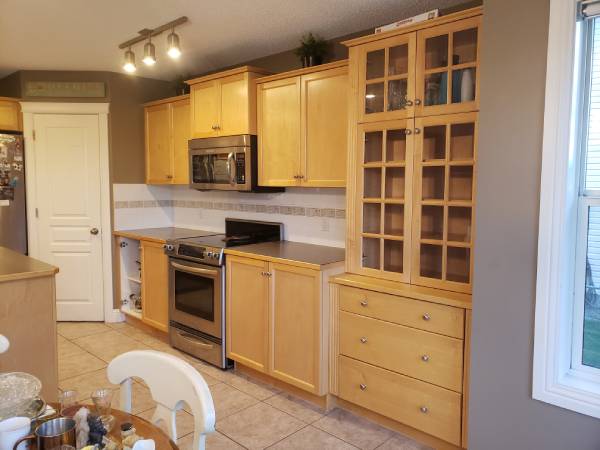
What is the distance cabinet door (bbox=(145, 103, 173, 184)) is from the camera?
176 inches

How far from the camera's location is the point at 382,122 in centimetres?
267

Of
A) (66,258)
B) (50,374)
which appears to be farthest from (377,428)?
(66,258)

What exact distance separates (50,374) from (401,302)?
1.99 m

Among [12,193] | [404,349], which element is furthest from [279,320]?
[12,193]

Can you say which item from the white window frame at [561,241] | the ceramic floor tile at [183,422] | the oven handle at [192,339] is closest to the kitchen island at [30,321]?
the ceramic floor tile at [183,422]

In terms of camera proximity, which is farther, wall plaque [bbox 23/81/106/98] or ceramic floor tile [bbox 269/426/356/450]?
wall plaque [bbox 23/81/106/98]

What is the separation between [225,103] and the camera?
12.3ft

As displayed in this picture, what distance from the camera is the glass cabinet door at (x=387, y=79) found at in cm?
253

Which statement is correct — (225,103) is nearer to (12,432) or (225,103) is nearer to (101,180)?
(101,180)

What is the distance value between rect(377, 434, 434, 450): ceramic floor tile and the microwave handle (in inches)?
84.9

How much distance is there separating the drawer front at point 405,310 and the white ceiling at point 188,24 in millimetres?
1731

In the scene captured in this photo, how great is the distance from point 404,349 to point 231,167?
196cm

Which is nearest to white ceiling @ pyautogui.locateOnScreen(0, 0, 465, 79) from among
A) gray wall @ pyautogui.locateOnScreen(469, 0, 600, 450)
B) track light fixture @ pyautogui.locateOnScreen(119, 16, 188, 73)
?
track light fixture @ pyautogui.locateOnScreen(119, 16, 188, 73)

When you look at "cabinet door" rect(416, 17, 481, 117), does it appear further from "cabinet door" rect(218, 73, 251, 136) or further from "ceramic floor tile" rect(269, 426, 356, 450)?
"ceramic floor tile" rect(269, 426, 356, 450)
